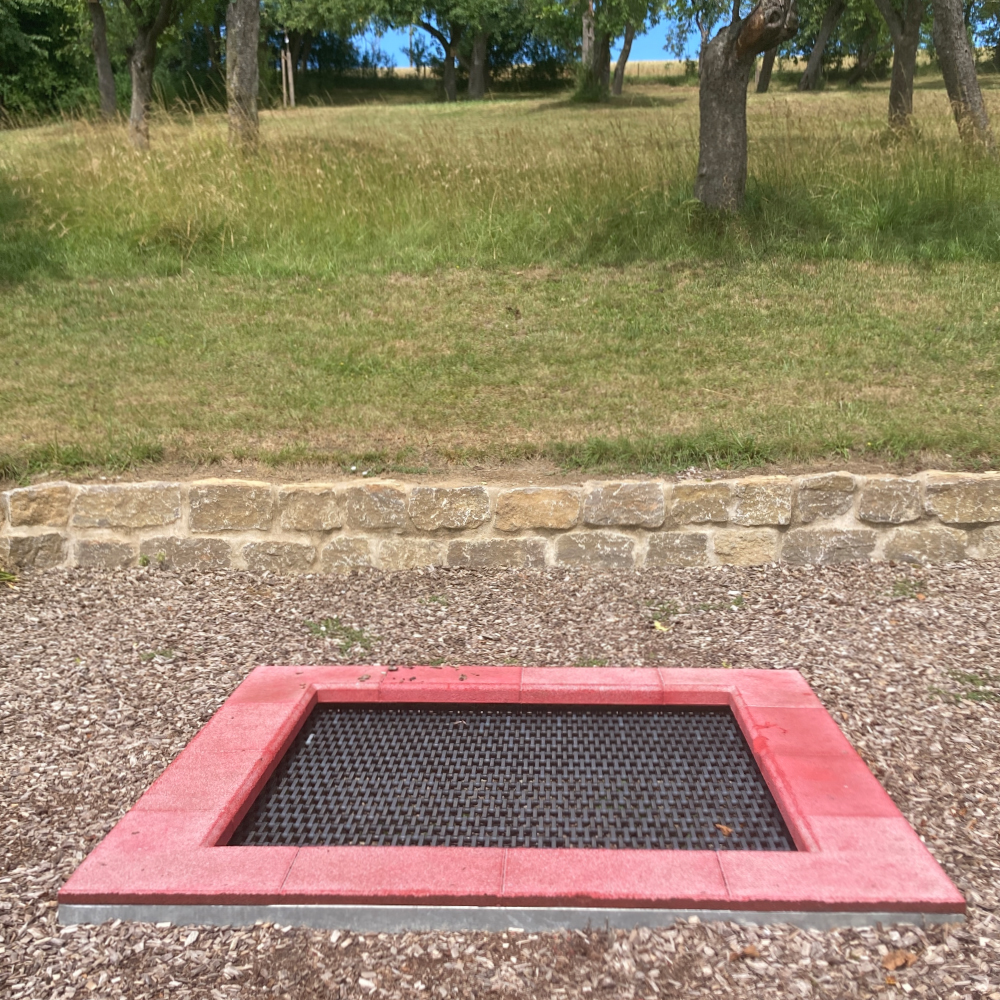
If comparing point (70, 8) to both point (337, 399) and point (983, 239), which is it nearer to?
point (337, 399)

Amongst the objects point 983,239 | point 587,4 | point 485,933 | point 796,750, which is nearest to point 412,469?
point 796,750

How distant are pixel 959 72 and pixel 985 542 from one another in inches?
290

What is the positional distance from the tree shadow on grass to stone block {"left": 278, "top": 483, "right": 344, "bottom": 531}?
4.75m

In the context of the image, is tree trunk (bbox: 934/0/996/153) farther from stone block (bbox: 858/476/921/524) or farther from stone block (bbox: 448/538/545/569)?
stone block (bbox: 448/538/545/569)

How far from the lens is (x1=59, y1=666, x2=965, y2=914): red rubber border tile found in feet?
7.54

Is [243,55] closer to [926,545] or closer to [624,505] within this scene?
[624,505]

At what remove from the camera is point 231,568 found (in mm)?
4598

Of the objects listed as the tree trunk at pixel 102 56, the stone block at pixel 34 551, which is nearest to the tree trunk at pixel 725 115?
the stone block at pixel 34 551

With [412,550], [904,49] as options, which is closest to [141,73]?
[904,49]

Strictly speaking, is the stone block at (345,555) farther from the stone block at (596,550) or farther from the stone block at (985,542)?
the stone block at (985,542)

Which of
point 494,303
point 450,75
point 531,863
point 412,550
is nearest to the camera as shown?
point 531,863

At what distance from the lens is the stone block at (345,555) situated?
179 inches

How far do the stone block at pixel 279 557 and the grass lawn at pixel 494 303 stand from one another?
545 millimetres

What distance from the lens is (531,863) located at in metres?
2.40
